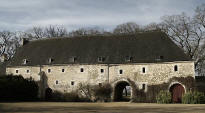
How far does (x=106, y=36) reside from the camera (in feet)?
103

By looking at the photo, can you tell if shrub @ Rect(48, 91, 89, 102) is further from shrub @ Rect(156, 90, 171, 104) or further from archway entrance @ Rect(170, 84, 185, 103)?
archway entrance @ Rect(170, 84, 185, 103)

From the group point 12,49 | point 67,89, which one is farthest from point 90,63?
point 12,49

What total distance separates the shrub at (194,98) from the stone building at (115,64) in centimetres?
150

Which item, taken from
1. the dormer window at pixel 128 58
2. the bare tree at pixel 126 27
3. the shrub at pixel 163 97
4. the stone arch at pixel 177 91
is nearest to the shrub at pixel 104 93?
the dormer window at pixel 128 58

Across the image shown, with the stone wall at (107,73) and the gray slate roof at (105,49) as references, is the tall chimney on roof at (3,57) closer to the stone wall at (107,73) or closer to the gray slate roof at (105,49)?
the gray slate roof at (105,49)

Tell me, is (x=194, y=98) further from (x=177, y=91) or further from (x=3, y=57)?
(x=3, y=57)

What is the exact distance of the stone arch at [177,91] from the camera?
2505 centimetres

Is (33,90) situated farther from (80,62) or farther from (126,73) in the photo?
A: (126,73)

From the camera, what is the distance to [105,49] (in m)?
29.7

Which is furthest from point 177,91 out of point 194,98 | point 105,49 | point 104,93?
point 105,49

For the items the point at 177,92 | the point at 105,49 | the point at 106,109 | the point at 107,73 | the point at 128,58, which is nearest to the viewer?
the point at 106,109

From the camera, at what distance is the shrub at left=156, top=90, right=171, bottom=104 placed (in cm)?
2417

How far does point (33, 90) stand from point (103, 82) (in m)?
7.93

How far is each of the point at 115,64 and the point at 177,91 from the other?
22.4 feet
